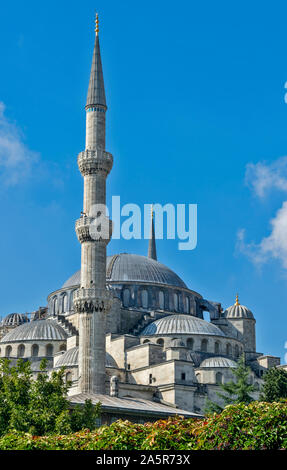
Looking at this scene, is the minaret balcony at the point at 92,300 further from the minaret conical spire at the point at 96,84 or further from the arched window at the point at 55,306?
the arched window at the point at 55,306

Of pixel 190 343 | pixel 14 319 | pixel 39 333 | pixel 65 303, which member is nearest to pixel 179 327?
pixel 190 343

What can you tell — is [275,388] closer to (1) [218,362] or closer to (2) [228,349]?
(1) [218,362]

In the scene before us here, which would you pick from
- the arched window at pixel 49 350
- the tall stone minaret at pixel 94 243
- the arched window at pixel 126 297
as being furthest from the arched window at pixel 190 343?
the tall stone minaret at pixel 94 243

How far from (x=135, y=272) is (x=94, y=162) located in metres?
14.8

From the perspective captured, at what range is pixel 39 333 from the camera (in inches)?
1694

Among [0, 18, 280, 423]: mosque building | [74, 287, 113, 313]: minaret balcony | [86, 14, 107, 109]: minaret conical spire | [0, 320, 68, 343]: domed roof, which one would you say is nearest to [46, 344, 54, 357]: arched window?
[0, 18, 280, 423]: mosque building

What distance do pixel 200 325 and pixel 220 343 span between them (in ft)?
4.93

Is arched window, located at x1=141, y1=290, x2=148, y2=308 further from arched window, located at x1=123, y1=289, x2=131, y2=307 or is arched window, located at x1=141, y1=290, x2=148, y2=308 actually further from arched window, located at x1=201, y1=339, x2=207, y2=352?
arched window, located at x1=201, y1=339, x2=207, y2=352

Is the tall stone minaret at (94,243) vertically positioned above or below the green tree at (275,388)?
above

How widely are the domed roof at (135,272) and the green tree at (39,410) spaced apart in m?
24.5

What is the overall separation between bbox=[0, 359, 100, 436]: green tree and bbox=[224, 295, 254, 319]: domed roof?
1113 inches

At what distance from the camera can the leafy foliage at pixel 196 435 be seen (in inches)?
436

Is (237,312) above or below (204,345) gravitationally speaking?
above
